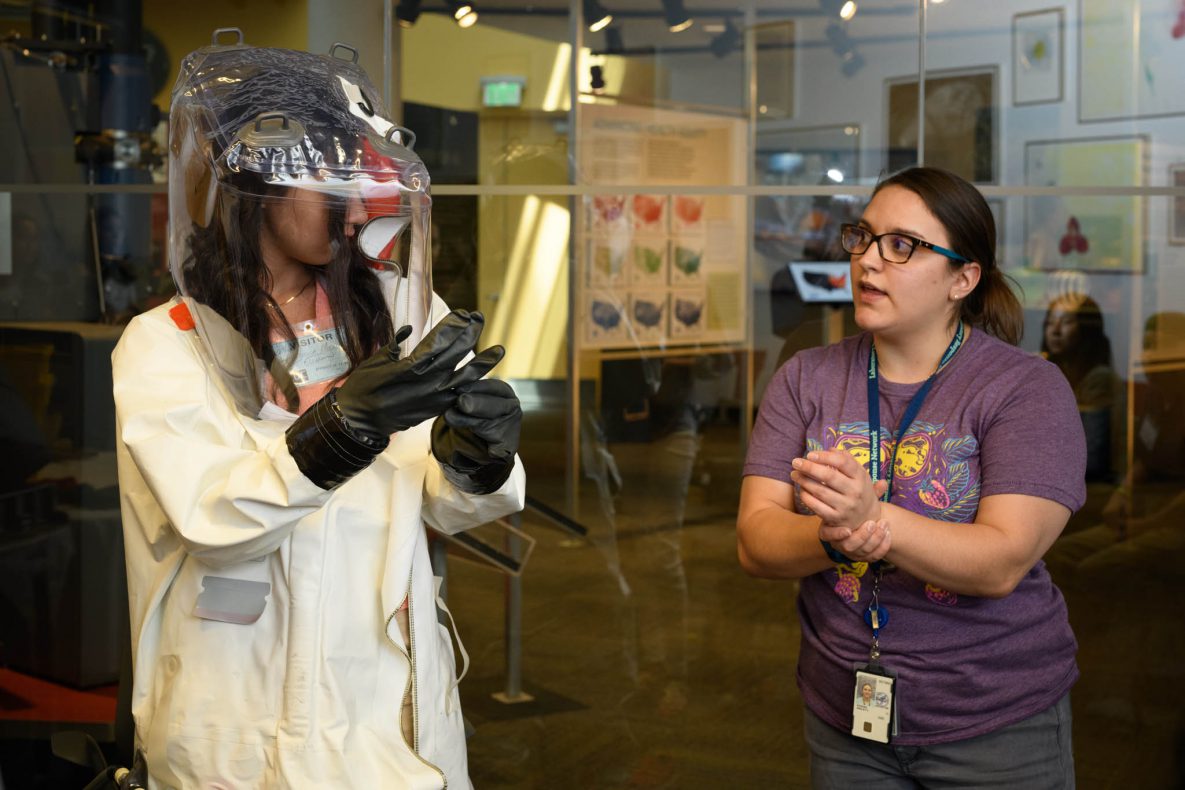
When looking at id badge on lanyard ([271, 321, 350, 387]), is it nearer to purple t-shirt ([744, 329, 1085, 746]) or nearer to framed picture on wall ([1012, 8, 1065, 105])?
purple t-shirt ([744, 329, 1085, 746])

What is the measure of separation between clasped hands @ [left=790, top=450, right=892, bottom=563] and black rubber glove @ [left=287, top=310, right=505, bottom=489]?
0.52m

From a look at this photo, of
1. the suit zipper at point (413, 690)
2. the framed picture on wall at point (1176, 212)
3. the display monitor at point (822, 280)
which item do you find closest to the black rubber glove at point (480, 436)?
the suit zipper at point (413, 690)

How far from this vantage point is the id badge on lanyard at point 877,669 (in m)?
1.80

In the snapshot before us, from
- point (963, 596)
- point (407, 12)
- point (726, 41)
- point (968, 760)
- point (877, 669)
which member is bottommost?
point (968, 760)

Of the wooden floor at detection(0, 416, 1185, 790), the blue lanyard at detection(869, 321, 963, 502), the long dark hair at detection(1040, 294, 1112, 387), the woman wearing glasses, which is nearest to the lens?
the woman wearing glasses

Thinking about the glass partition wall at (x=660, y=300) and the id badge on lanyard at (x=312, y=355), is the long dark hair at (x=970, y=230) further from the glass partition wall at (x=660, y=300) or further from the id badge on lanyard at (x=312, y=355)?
the glass partition wall at (x=660, y=300)

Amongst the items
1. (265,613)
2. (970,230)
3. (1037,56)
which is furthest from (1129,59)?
(265,613)

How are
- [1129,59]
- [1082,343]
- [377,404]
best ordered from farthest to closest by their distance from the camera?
[1082,343], [1129,59], [377,404]

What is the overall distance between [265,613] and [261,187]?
1.83ft

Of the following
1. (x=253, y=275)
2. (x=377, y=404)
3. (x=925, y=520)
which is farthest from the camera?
(x=925, y=520)

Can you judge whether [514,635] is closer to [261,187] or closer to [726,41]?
[726,41]

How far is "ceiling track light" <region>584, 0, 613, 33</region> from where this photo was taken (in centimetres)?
361

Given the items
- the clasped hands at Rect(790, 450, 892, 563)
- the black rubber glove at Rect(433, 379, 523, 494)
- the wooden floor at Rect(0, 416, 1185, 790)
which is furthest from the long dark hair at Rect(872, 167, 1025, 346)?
the wooden floor at Rect(0, 416, 1185, 790)

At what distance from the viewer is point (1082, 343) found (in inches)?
133
